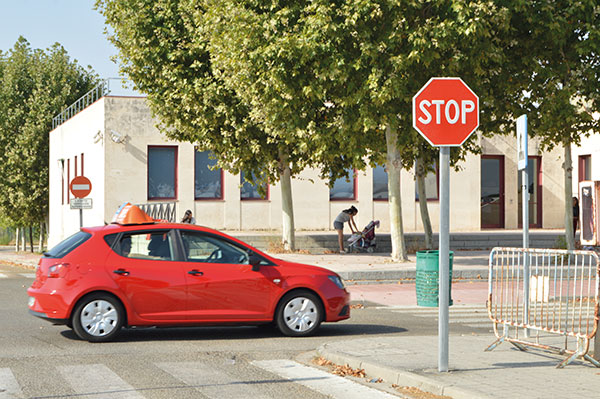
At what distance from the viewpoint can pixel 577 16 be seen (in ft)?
71.9

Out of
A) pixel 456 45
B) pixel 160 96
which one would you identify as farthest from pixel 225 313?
pixel 160 96

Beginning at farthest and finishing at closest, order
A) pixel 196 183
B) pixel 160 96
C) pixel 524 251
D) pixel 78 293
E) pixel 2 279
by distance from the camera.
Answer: pixel 196 183 → pixel 160 96 → pixel 2 279 → pixel 78 293 → pixel 524 251

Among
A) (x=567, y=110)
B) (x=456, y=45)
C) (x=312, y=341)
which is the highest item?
(x=456, y=45)

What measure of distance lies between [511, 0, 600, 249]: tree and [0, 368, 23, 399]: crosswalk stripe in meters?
16.1

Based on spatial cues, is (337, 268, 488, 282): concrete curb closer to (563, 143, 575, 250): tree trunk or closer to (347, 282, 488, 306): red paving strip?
(347, 282, 488, 306): red paving strip

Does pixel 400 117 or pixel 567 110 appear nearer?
pixel 567 110

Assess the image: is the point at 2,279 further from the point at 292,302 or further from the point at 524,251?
the point at 524,251

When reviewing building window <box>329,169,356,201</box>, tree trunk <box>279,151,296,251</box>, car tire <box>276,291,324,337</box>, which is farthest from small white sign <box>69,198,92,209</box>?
car tire <box>276,291,324,337</box>

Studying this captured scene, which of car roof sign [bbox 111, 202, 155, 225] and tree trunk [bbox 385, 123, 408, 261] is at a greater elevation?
tree trunk [bbox 385, 123, 408, 261]

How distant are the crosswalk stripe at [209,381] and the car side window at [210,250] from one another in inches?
84.4

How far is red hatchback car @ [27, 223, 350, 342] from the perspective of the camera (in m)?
11.2

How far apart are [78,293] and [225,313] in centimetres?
186

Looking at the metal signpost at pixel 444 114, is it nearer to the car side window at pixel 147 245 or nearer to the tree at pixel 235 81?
the car side window at pixel 147 245

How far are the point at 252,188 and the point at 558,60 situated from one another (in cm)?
1740
